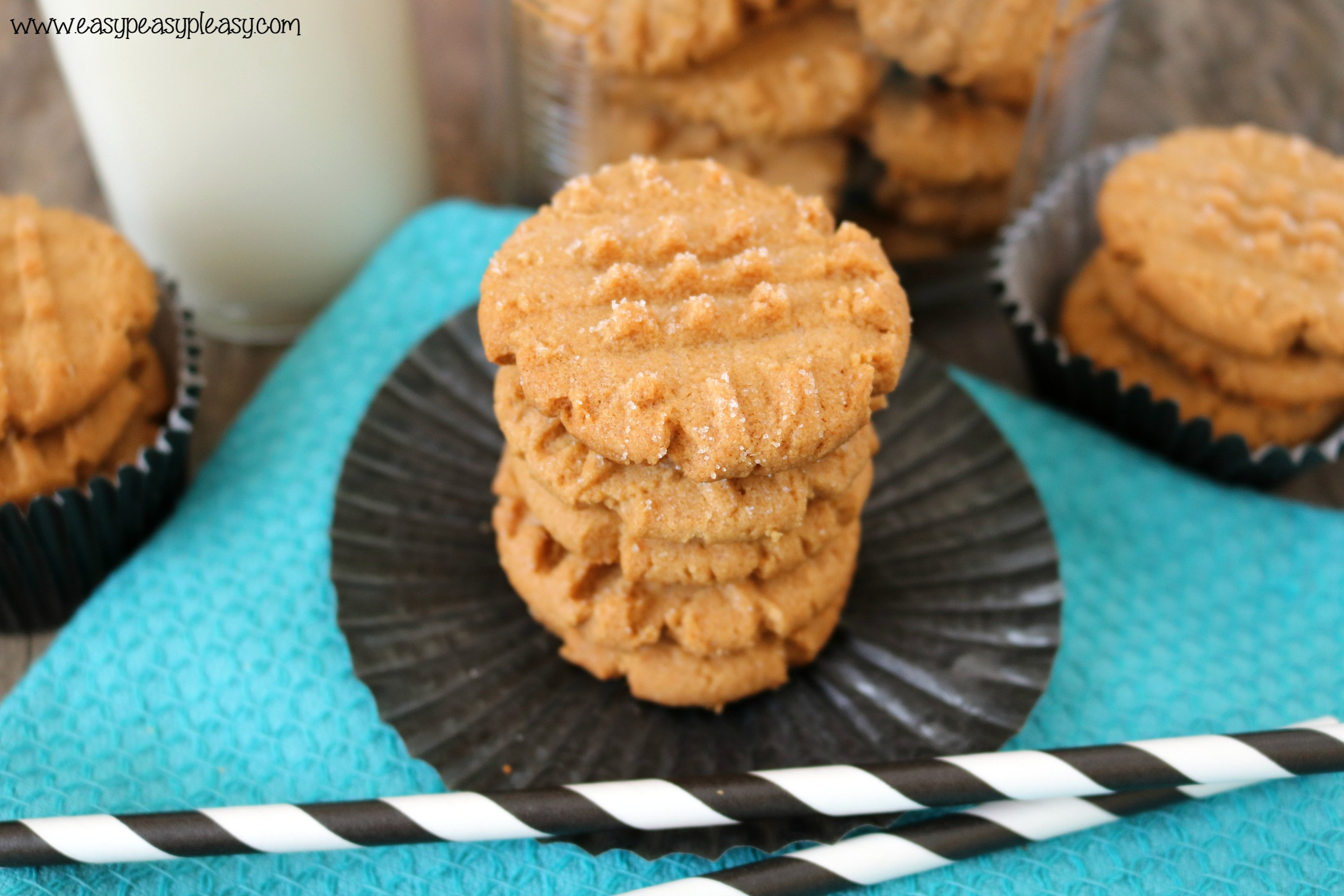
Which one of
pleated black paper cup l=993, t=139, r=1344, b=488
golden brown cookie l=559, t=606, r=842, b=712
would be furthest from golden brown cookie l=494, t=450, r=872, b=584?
pleated black paper cup l=993, t=139, r=1344, b=488

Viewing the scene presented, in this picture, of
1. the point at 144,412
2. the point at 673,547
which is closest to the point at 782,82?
the point at 673,547

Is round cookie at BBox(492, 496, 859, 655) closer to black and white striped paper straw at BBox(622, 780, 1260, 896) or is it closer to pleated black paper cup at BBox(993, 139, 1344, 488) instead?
black and white striped paper straw at BBox(622, 780, 1260, 896)

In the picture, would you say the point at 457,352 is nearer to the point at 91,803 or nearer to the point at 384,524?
the point at 384,524

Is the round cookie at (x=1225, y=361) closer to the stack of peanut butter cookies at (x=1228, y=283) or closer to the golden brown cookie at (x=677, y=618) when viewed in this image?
the stack of peanut butter cookies at (x=1228, y=283)

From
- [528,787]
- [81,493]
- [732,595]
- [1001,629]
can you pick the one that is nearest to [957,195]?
[1001,629]

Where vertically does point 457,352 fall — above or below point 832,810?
above

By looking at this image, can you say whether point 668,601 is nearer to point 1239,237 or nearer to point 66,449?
point 66,449
